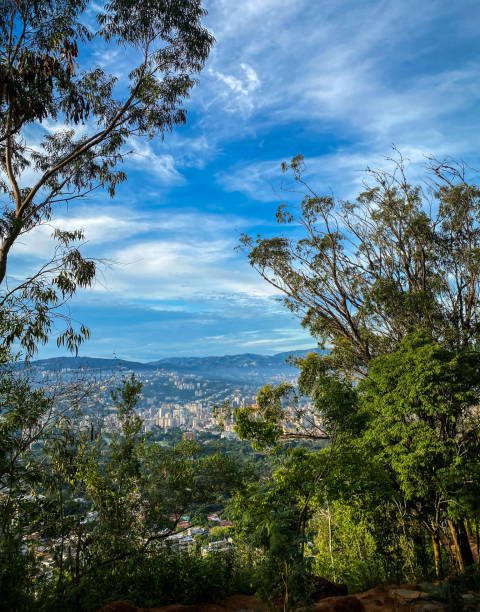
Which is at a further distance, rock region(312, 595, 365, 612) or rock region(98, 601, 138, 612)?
rock region(312, 595, 365, 612)

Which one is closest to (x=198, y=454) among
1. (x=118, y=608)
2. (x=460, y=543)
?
(x=118, y=608)

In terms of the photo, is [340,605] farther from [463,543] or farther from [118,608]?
[463,543]

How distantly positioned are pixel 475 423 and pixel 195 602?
9235mm

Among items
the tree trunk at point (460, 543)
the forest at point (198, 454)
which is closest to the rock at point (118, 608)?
the forest at point (198, 454)

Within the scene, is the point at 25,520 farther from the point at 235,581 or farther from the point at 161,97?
the point at 161,97

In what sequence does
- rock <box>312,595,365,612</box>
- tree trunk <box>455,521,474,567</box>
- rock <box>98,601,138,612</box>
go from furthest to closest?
tree trunk <box>455,521,474,567</box>, rock <box>312,595,365,612</box>, rock <box>98,601,138,612</box>

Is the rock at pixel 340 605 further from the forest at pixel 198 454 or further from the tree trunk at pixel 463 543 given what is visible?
the tree trunk at pixel 463 543

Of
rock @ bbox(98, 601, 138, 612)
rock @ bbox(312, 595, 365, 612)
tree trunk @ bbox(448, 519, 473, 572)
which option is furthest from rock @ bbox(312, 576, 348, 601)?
tree trunk @ bbox(448, 519, 473, 572)

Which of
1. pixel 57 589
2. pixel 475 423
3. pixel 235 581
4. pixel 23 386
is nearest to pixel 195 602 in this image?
pixel 235 581

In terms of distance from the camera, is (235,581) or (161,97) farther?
(161,97)

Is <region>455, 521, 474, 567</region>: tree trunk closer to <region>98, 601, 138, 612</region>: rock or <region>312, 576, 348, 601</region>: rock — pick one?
<region>312, 576, 348, 601</region>: rock

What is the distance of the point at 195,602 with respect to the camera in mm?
5598

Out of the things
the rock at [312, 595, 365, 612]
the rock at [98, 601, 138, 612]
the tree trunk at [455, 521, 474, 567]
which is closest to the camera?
the rock at [98, 601, 138, 612]

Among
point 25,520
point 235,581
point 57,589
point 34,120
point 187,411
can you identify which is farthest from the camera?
point 187,411
